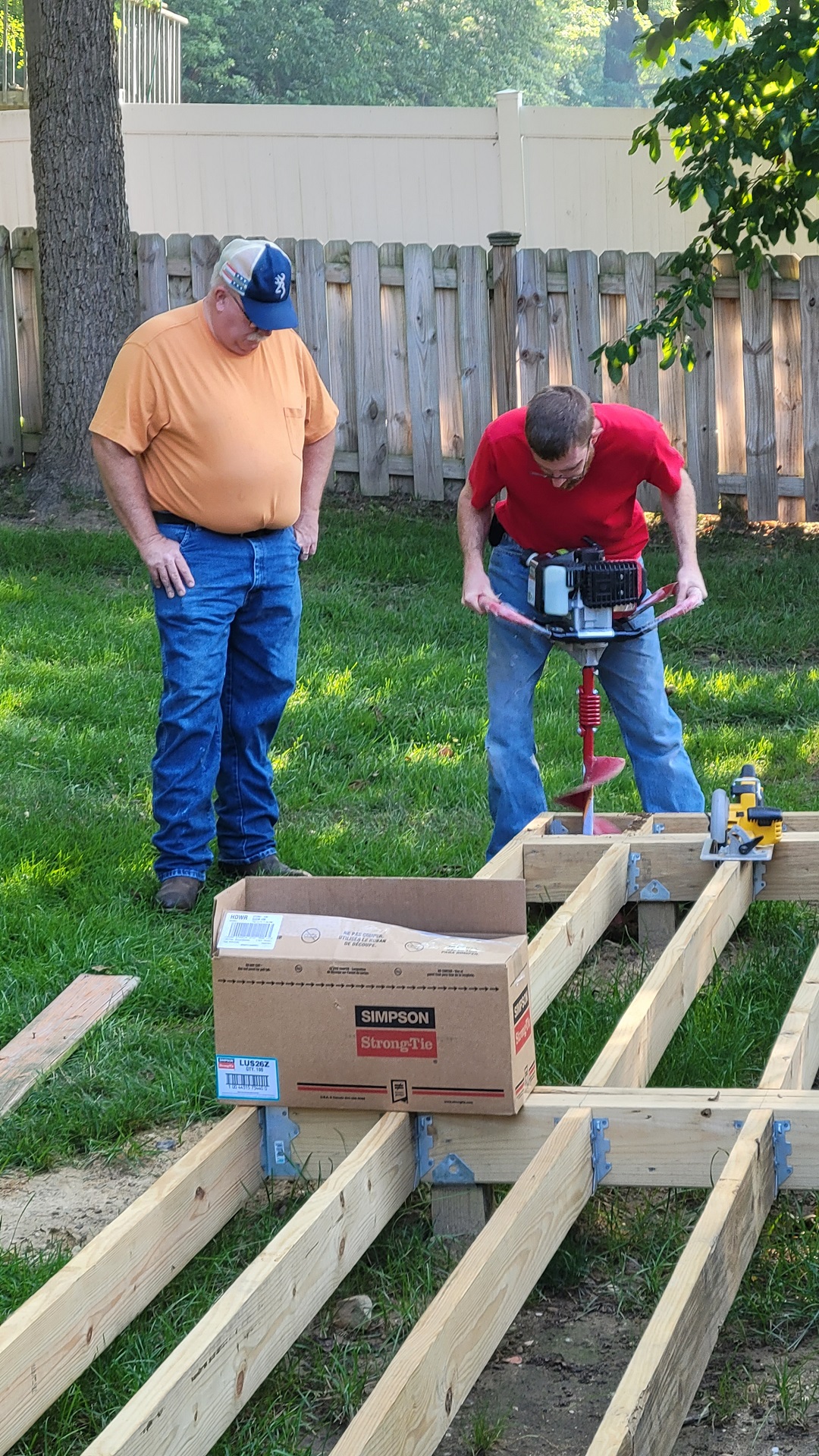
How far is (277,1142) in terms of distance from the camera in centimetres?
314

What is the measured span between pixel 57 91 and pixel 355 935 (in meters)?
7.66

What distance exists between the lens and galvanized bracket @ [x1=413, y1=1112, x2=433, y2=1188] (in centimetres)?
303

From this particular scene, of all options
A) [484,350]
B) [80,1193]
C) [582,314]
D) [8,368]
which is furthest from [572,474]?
[8,368]

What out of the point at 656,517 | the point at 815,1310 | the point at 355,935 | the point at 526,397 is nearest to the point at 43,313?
the point at 526,397

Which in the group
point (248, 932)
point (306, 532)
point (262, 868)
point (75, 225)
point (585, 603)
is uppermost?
point (75, 225)

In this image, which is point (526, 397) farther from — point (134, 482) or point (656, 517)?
point (134, 482)

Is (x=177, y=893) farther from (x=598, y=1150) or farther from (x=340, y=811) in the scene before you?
(x=598, y=1150)

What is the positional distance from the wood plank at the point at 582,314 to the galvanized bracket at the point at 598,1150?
23.0ft

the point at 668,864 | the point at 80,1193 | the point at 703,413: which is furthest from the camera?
the point at 703,413

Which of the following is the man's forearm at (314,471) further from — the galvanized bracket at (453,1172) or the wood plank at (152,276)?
the wood plank at (152,276)

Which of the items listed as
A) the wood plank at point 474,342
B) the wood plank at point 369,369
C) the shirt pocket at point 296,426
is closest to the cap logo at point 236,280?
the shirt pocket at point 296,426

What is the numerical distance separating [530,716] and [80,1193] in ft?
6.99

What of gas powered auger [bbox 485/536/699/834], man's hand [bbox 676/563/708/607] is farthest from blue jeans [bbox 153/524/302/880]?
man's hand [bbox 676/563/708/607]

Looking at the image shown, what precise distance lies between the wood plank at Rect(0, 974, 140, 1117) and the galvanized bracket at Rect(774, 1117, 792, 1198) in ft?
6.33
